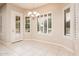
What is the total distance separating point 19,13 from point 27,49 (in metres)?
0.74

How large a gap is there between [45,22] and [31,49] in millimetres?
612

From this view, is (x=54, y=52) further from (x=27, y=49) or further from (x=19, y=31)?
(x=19, y=31)

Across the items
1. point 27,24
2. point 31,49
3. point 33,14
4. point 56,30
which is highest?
point 33,14

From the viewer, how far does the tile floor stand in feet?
5.86

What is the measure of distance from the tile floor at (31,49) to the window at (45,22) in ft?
0.99

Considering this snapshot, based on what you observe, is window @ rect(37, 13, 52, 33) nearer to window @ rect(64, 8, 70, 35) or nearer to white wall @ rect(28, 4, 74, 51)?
white wall @ rect(28, 4, 74, 51)

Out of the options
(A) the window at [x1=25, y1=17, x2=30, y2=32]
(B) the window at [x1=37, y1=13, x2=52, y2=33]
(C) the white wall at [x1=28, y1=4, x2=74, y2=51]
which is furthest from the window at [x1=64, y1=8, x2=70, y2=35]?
(A) the window at [x1=25, y1=17, x2=30, y2=32]

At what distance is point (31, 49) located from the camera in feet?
6.13

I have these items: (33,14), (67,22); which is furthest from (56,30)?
(33,14)

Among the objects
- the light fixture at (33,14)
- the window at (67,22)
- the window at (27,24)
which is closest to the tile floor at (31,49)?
the window at (27,24)

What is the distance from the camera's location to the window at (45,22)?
190 cm

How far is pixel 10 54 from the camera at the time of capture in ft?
5.79

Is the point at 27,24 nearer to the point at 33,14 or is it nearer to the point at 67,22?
the point at 33,14

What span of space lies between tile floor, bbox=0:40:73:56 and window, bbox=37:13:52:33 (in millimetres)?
302
